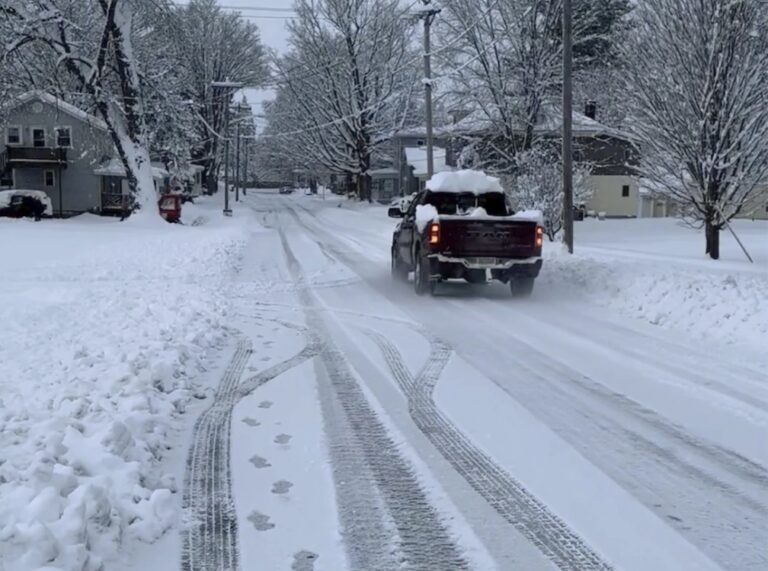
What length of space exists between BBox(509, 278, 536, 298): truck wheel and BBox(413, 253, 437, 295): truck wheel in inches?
54.1

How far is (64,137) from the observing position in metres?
46.0

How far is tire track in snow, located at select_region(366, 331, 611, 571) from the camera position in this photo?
12.6 ft

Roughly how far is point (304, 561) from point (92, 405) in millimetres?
2487

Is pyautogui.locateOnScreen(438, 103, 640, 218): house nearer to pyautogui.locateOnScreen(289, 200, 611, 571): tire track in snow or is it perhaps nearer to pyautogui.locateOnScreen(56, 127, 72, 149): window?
pyautogui.locateOnScreen(56, 127, 72, 149): window

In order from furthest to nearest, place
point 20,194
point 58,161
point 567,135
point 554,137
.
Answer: point 58,161 < point 20,194 < point 554,137 < point 567,135

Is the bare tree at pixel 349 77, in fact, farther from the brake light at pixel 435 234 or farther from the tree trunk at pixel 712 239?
the brake light at pixel 435 234

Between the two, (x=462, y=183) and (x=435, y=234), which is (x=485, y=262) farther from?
(x=462, y=183)

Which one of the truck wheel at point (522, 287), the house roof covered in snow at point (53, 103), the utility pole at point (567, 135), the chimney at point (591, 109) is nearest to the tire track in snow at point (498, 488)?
the truck wheel at point (522, 287)

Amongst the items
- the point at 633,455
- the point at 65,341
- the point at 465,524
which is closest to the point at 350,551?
the point at 465,524

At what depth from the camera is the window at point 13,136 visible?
150 feet

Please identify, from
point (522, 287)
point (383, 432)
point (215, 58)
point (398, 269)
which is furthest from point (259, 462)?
point (215, 58)

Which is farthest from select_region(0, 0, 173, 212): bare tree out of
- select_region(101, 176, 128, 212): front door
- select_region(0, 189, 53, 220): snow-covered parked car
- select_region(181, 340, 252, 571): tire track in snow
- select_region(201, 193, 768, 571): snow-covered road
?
select_region(181, 340, 252, 571): tire track in snow

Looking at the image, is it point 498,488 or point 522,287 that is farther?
point 522,287

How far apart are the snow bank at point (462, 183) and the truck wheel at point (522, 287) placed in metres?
2.21
